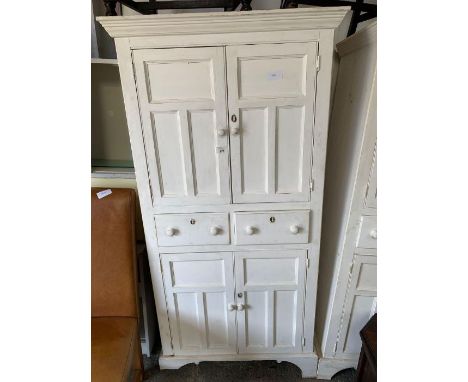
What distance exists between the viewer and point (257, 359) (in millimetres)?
1392

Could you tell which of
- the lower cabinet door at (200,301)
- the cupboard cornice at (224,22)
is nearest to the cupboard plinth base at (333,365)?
the lower cabinet door at (200,301)

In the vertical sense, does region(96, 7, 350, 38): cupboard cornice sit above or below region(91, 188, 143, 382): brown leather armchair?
above

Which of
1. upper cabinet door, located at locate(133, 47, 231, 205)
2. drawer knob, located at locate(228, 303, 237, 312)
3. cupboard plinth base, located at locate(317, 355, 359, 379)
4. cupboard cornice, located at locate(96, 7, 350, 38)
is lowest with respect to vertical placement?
cupboard plinth base, located at locate(317, 355, 359, 379)

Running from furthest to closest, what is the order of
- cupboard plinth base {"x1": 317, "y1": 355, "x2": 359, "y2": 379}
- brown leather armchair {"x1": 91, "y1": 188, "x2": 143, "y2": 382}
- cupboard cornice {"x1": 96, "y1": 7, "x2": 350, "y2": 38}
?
cupboard plinth base {"x1": 317, "y1": 355, "x2": 359, "y2": 379}
brown leather armchair {"x1": 91, "y1": 188, "x2": 143, "y2": 382}
cupboard cornice {"x1": 96, "y1": 7, "x2": 350, "y2": 38}

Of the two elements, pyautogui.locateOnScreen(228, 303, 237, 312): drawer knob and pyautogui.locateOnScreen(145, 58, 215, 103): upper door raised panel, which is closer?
pyautogui.locateOnScreen(145, 58, 215, 103): upper door raised panel

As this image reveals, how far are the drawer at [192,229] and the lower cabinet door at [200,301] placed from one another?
0.07 metres

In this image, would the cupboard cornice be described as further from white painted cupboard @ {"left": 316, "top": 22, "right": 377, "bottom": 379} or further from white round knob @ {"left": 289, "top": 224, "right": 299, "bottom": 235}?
white round knob @ {"left": 289, "top": 224, "right": 299, "bottom": 235}

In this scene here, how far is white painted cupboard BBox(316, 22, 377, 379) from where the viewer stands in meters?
0.97

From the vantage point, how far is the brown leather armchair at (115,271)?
1.18m

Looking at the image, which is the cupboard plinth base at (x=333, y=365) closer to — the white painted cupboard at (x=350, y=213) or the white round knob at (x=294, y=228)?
the white painted cupboard at (x=350, y=213)

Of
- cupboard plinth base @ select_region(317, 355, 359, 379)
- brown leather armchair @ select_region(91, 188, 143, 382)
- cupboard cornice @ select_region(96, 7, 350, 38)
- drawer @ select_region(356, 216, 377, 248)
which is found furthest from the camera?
cupboard plinth base @ select_region(317, 355, 359, 379)

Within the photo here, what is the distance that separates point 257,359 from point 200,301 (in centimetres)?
44

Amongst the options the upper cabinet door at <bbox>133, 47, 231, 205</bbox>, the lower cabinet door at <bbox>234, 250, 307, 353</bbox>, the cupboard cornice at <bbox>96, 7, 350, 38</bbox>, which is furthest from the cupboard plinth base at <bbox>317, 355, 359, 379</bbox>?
the cupboard cornice at <bbox>96, 7, 350, 38</bbox>
